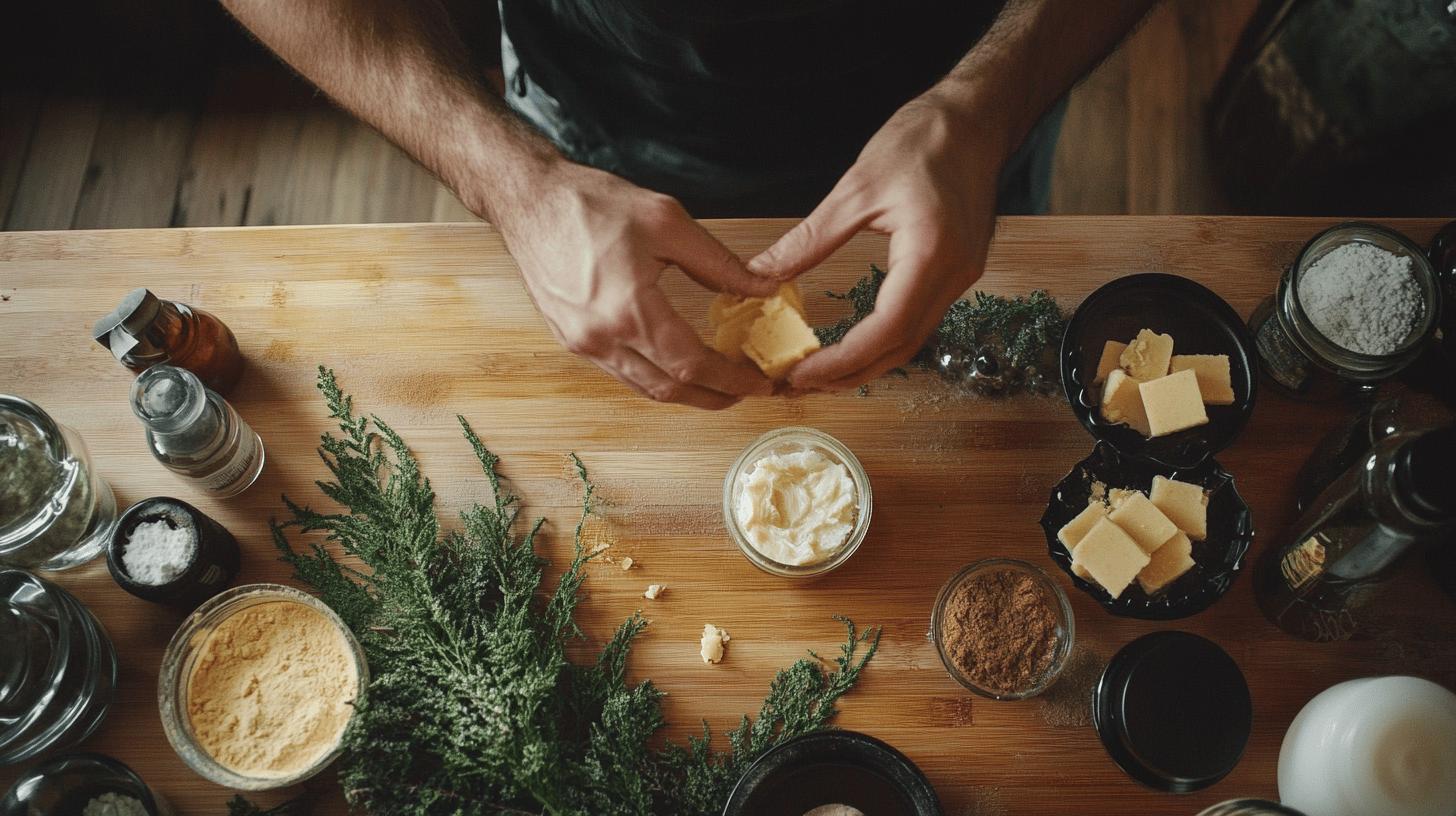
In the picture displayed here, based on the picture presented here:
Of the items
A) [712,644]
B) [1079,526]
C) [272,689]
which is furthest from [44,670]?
[1079,526]

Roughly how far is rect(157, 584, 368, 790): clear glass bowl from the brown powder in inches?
32.6

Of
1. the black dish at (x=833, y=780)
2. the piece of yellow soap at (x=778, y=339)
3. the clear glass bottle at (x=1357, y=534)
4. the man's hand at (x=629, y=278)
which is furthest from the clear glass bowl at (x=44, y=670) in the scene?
the clear glass bottle at (x=1357, y=534)

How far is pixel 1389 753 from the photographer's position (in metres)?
1.14

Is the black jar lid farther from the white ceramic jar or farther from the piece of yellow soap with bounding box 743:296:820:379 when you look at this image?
the piece of yellow soap with bounding box 743:296:820:379

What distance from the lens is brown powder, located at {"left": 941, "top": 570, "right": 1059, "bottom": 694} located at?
1.26 metres

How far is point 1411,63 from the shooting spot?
1.83 metres

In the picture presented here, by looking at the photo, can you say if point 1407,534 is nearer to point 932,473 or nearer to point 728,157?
point 932,473

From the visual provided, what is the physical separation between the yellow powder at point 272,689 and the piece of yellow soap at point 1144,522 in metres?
1.08

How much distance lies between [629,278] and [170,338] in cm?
73

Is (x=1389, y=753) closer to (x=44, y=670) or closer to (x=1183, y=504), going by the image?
(x=1183, y=504)

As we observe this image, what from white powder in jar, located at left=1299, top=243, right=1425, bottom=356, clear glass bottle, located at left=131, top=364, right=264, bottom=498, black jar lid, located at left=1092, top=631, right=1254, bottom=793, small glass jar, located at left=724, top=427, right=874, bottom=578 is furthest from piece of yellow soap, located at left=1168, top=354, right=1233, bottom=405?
clear glass bottle, located at left=131, top=364, right=264, bottom=498

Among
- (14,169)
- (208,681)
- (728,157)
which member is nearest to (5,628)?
A: (208,681)

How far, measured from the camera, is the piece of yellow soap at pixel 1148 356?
1.32 metres

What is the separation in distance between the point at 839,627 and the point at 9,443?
1220 millimetres
